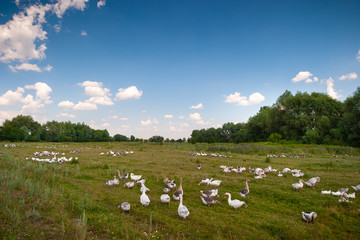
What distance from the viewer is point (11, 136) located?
7375 cm

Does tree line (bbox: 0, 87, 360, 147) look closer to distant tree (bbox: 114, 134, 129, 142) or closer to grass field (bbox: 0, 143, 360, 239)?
distant tree (bbox: 114, 134, 129, 142)

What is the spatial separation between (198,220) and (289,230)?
10.7 ft

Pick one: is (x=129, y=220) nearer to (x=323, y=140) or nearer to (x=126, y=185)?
(x=126, y=185)

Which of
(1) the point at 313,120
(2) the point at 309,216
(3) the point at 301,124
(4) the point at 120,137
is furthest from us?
(4) the point at 120,137

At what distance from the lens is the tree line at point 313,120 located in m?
49.9

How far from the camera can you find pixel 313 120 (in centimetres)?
6894

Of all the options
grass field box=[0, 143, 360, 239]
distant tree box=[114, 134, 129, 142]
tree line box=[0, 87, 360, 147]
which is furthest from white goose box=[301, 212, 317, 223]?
distant tree box=[114, 134, 129, 142]

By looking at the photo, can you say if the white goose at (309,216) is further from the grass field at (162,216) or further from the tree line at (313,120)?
the tree line at (313,120)

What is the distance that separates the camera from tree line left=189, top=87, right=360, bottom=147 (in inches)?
1964

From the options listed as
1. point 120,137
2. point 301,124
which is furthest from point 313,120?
point 120,137

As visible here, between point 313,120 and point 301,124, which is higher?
point 313,120

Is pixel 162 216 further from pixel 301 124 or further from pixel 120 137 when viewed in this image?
pixel 120 137

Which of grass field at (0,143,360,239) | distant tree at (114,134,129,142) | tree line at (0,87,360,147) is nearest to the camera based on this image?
grass field at (0,143,360,239)

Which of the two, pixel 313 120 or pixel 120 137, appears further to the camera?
pixel 120 137
